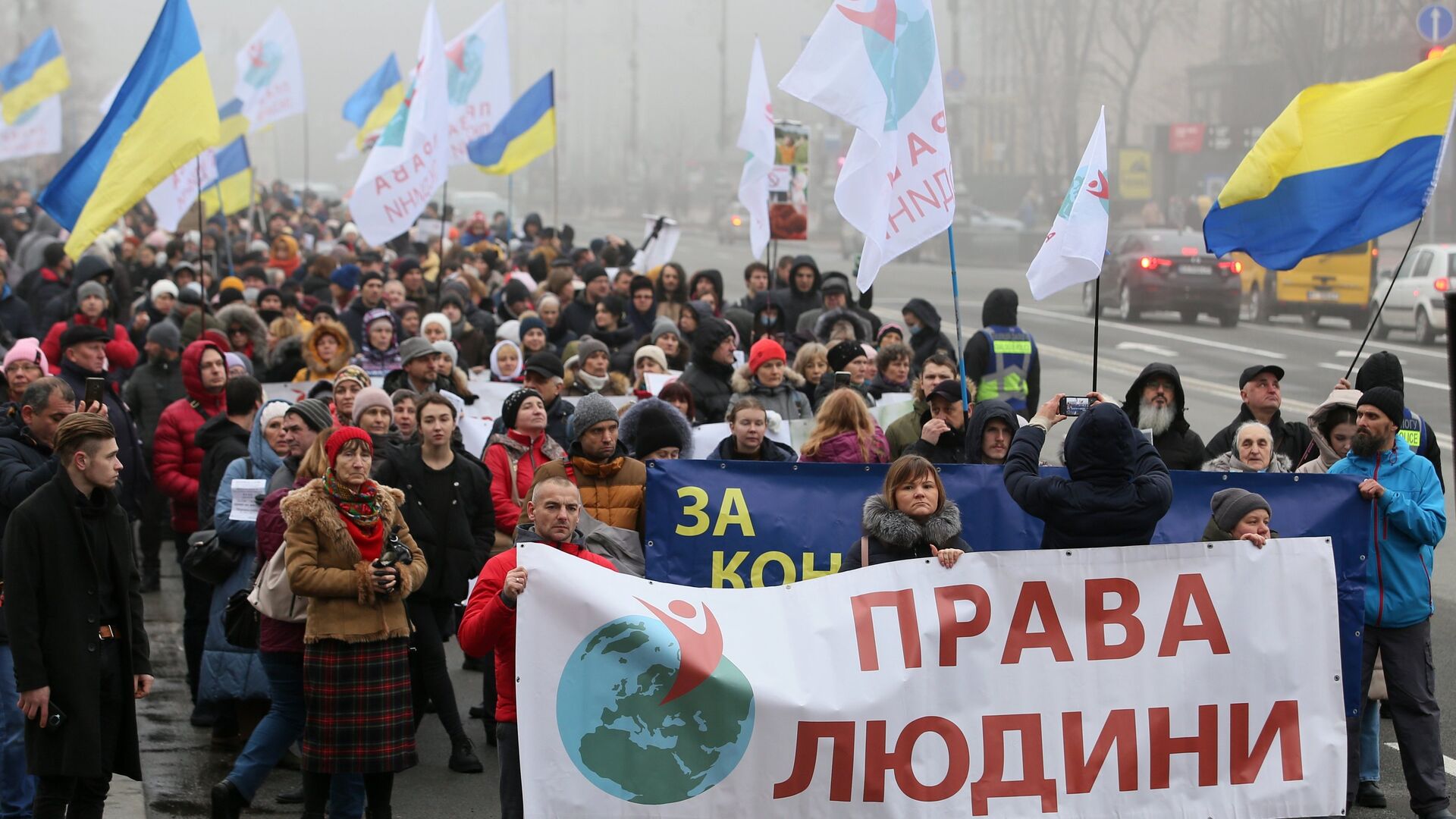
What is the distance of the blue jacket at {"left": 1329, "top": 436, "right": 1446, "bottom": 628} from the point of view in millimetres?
6328

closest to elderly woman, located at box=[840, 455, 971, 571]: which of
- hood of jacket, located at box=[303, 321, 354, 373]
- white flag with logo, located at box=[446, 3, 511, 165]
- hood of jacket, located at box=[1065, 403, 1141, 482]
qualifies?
hood of jacket, located at box=[1065, 403, 1141, 482]

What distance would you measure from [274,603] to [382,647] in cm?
45

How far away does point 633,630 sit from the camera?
5.29 m

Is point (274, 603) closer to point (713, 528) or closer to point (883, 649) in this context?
point (713, 528)

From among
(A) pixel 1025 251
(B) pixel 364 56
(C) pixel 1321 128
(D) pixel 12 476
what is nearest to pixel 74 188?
(D) pixel 12 476

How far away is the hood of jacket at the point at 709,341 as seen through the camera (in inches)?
386

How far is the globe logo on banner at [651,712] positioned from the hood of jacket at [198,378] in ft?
14.3

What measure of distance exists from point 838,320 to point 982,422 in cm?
493

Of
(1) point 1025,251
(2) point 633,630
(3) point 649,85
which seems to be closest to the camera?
(2) point 633,630

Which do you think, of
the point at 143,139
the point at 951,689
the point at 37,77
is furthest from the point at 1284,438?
the point at 37,77

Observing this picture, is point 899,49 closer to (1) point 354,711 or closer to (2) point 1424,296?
(1) point 354,711

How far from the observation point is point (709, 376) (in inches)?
395

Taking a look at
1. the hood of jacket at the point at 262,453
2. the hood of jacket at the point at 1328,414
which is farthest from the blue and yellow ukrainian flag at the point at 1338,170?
the hood of jacket at the point at 262,453

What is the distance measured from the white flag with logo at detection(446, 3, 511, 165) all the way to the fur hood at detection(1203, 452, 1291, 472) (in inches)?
491
